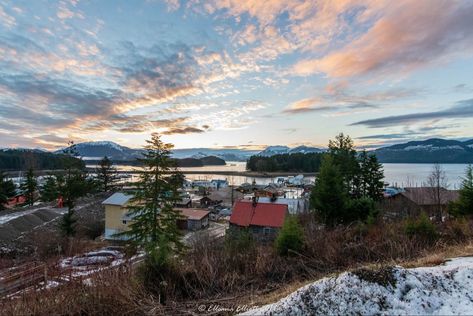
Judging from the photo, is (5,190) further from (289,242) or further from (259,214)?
(289,242)

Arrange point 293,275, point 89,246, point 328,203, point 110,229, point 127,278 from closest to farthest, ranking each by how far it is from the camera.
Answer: point 127,278 < point 293,275 < point 328,203 < point 89,246 < point 110,229

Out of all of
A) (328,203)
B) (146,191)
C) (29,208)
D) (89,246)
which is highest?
(146,191)

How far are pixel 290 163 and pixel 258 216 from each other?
311ft

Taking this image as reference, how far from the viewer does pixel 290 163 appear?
119 metres

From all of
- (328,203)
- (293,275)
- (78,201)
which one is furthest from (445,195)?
(78,201)

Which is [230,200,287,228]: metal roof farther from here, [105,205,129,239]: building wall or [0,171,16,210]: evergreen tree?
[0,171,16,210]: evergreen tree

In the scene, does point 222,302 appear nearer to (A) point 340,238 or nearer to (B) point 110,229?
(A) point 340,238

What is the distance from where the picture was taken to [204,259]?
16.0 ft

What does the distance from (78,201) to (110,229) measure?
12996mm

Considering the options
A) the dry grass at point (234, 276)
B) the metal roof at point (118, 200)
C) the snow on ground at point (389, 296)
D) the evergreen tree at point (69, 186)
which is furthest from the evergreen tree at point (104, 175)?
the snow on ground at point (389, 296)

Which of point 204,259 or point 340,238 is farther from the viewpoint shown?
point 340,238

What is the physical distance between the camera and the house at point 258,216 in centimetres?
2598

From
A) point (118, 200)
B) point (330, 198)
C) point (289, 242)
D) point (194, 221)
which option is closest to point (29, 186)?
point (118, 200)

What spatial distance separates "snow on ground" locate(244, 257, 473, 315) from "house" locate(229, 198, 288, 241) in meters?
23.2
